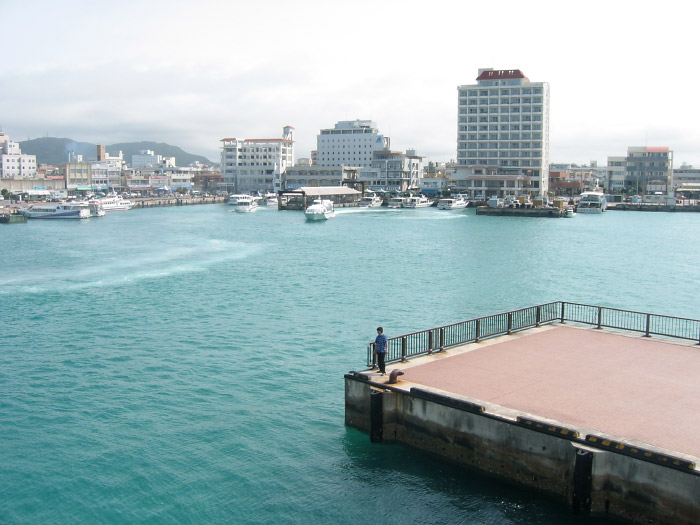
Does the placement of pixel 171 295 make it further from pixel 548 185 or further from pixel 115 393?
pixel 548 185

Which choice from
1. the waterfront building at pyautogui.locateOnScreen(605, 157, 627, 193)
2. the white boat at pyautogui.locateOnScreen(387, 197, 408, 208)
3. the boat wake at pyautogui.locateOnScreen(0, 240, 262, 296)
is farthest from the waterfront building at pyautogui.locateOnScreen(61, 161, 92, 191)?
the waterfront building at pyautogui.locateOnScreen(605, 157, 627, 193)

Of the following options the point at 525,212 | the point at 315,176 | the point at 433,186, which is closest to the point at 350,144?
the point at 315,176

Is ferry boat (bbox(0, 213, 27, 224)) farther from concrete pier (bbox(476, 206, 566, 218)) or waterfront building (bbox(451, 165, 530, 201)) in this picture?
waterfront building (bbox(451, 165, 530, 201))

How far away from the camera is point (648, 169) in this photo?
156 meters

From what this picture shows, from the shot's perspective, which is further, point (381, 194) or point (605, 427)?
point (381, 194)

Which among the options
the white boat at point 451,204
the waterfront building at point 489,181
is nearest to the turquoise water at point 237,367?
the white boat at point 451,204

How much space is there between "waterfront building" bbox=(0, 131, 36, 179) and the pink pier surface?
179m

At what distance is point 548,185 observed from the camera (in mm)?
154250

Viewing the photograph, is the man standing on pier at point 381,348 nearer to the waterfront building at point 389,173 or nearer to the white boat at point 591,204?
the white boat at point 591,204

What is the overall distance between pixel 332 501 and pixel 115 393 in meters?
9.07

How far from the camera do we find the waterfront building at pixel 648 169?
153125 millimetres

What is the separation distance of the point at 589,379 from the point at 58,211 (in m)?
98.9

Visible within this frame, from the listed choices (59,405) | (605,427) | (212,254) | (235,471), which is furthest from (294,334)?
(212,254)

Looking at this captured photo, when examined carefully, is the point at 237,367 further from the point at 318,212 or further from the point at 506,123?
the point at 506,123
